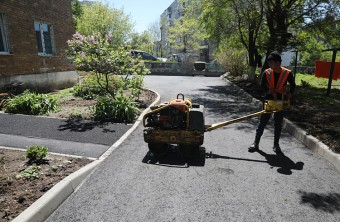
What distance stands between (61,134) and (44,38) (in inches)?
351

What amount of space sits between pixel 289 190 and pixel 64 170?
3567 mm

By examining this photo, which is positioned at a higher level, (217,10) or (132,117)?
(217,10)

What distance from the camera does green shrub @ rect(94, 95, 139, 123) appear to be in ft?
25.3

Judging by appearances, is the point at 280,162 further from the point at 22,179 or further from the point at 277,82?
the point at 22,179

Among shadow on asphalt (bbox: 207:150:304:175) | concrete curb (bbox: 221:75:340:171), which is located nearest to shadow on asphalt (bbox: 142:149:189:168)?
shadow on asphalt (bbox: 207:150:304:175)

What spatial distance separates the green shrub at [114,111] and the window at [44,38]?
6.97m

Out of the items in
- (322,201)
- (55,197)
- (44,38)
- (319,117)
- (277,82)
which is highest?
(44,38)

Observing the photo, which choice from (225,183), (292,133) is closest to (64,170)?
(225,183)

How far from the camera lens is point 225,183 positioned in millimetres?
4230

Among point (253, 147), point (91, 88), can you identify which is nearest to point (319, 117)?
point (253, 147)

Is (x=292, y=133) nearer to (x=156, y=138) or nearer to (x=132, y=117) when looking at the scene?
(x=156, y=138)

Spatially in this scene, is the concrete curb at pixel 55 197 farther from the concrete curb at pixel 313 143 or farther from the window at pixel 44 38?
the window at pixel 44 38

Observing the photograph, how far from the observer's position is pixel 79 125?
23.3 ft

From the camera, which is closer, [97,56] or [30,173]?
[30,173]
